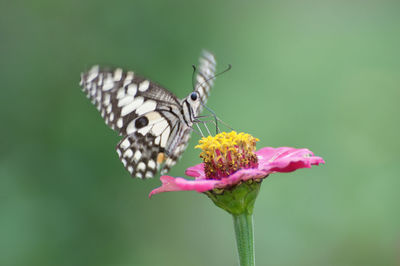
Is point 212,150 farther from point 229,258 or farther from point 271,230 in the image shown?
point 229,258

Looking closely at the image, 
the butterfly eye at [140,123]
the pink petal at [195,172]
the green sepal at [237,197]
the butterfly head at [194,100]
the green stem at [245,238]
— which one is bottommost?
the green stem at [245,238]

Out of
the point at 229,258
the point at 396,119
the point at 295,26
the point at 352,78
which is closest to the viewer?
the point at 229,258

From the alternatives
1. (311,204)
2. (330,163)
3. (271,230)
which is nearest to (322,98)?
(330,163)

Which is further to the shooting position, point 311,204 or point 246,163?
point 311,204

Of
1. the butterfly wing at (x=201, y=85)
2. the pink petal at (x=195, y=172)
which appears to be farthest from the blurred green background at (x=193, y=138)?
the pink petal at (x=195, y=172)

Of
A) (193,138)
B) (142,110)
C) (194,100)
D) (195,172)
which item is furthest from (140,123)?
(193,138)

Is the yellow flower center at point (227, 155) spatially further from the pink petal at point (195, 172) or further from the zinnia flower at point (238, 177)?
the pink petal at point (195, 172)

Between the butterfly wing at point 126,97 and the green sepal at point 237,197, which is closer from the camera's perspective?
the green sepal at point 237,197

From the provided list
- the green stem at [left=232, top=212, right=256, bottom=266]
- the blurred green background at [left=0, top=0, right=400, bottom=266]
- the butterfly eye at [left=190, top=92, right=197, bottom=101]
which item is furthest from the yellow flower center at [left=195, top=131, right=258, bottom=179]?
the blurred green background at [left=0, top=0, right=400, bottom=266]
